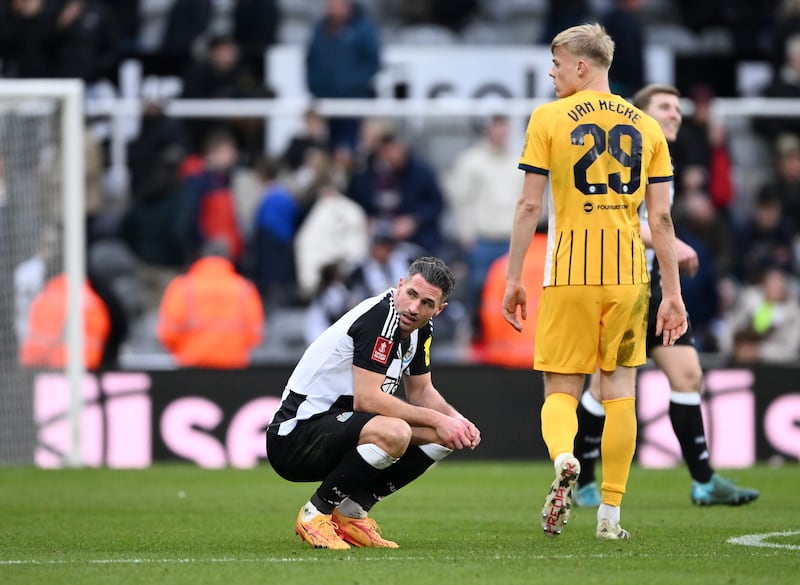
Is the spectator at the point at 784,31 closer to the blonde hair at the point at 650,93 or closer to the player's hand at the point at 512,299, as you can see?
the blonde hair at the point at 650,93

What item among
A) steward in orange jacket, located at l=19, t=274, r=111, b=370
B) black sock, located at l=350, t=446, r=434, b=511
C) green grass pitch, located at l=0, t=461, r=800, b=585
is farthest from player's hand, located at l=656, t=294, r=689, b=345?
steward in orange jacket, located at l=19, t=274, r=111, b=370

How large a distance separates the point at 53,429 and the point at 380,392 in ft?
21.4

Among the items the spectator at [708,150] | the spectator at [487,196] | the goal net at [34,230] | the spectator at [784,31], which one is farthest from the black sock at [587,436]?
the spectator at [784,31]

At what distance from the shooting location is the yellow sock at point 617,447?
6891 millimetres

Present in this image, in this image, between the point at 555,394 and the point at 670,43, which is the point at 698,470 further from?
the point at 670,43

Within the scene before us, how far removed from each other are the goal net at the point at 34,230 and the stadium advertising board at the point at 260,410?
0.37 metres

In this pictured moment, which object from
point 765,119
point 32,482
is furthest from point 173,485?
point 765,119

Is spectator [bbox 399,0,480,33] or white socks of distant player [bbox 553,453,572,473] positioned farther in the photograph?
spectator [bbox 399,0,480,33]

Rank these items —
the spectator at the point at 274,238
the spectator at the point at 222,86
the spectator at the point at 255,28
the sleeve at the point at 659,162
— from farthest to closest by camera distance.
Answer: the spectator at the point at 255,28 → the spectator at the point at 222,86 → the spectator at the point at 274,238 → the sleeve at the point at 659,162

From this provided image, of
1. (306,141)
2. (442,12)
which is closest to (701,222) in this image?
(306,141)

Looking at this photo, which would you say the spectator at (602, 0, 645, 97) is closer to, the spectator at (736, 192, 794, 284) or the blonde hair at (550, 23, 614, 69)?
the spectator at (736, 192, 794, 284)

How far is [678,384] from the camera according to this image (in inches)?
341

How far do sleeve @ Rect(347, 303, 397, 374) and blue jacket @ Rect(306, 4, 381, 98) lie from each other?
9.28 m

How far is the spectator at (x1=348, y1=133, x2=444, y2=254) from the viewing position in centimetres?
1509
